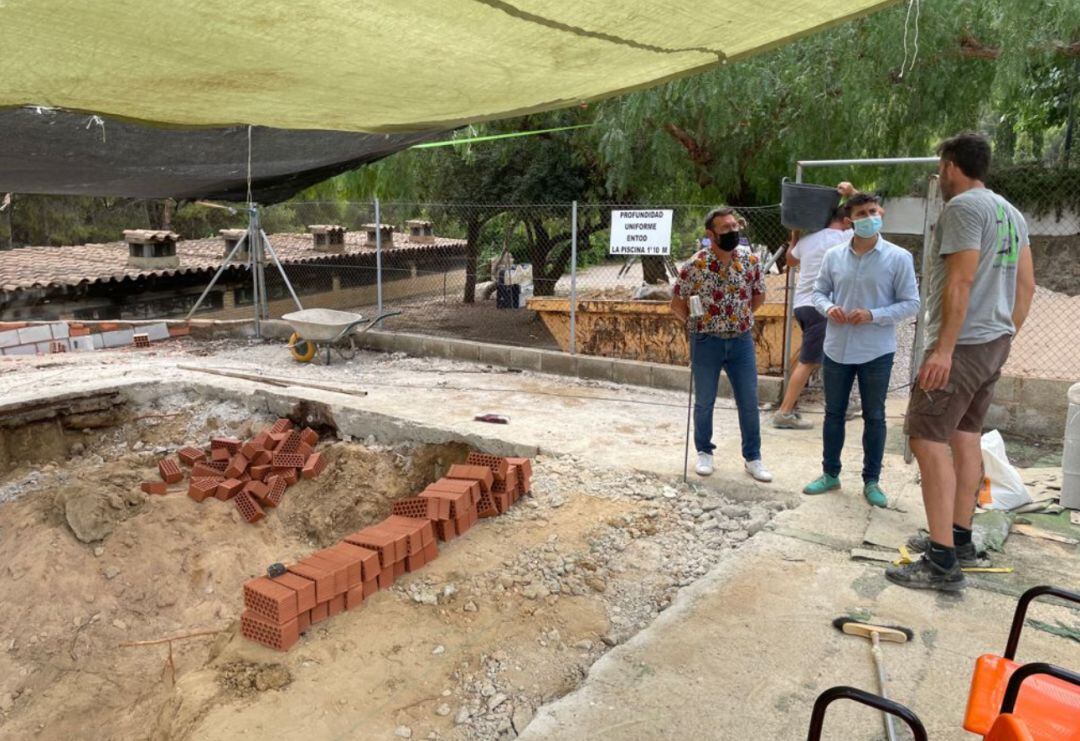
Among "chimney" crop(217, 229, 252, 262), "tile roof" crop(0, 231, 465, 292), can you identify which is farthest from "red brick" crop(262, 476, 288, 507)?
"chimney" crop(217, 229, 252, 262)

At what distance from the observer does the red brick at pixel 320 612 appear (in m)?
3.85

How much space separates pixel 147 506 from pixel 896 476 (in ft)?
17.6

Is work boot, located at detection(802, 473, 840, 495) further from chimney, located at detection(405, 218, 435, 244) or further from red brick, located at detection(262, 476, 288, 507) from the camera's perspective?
chimney, located at detection(405, 218, 435, 244)

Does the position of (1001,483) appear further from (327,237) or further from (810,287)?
(327,237)

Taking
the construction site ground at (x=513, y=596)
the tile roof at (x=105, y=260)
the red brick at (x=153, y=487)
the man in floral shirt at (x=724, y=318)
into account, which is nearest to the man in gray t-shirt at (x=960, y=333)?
the construction site ground at (x=513, y=596)

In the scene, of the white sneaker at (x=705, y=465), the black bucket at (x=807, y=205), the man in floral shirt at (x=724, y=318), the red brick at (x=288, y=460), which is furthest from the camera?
the red brick at (x=288, y=460)

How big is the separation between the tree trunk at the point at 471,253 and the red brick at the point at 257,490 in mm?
8808

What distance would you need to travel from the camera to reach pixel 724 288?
192 inches

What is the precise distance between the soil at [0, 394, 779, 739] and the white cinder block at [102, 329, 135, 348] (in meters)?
6.52

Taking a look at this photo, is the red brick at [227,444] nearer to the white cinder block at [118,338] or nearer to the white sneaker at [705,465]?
the white sneaker at [705,465]

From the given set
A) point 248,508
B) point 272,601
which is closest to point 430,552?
point 272,601

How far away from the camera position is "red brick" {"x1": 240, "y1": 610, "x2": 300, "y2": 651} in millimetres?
3652

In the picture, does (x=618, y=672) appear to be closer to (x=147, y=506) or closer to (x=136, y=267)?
(x=147, y=506)

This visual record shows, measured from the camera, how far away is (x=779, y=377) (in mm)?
7703
